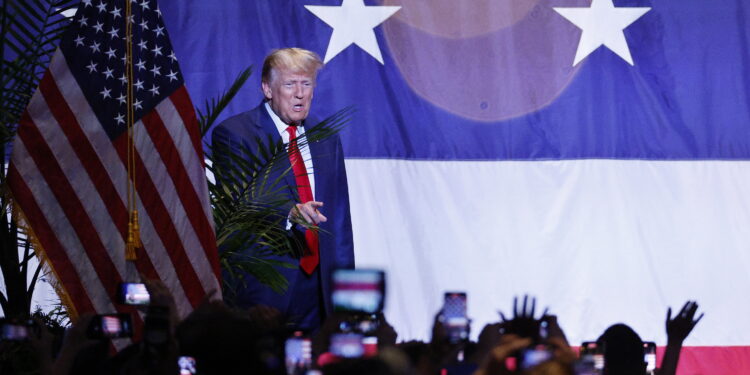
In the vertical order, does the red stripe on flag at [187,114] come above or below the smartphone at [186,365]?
above

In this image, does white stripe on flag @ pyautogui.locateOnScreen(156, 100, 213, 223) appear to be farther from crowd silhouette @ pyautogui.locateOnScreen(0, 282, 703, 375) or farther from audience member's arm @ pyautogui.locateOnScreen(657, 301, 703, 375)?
audience member's arm @ pyautogui.locateOnScreen(657, 301, 703, 375)

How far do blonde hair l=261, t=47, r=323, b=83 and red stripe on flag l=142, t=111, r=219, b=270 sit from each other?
4.08 ft

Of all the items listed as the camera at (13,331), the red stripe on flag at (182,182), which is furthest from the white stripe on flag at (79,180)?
the camera at (13,331)

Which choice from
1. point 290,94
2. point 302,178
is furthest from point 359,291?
point 290,94

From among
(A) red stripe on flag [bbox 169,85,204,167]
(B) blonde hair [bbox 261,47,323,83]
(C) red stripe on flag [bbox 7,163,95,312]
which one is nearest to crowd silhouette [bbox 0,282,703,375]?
(C) red stripe on flag [bbox 7,163,95,312]

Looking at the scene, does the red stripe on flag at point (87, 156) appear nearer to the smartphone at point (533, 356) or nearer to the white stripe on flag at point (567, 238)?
the smartphone at point (533, 356)

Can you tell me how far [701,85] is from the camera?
25.0 ft

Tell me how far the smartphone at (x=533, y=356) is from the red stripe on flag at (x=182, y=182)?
2.25 m

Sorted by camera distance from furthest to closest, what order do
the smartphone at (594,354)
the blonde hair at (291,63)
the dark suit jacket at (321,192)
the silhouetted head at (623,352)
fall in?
1. the blonde hair at (291,63)
2. the dark suit jacket at (321,192)
3. the silhouetted head at (623,352)
4. the smartphone at (594,354)

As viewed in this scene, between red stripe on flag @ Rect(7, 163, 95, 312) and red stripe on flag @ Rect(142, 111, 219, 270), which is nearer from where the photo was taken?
red stripe on flag @ Rect(7, 163, 95, 312)

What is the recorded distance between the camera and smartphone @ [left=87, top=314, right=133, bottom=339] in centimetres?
286

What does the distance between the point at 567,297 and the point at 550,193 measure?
2.33 ft

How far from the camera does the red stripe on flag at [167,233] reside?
4.37 m

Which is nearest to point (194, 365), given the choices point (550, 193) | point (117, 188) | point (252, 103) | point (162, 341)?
point (162, 341)
